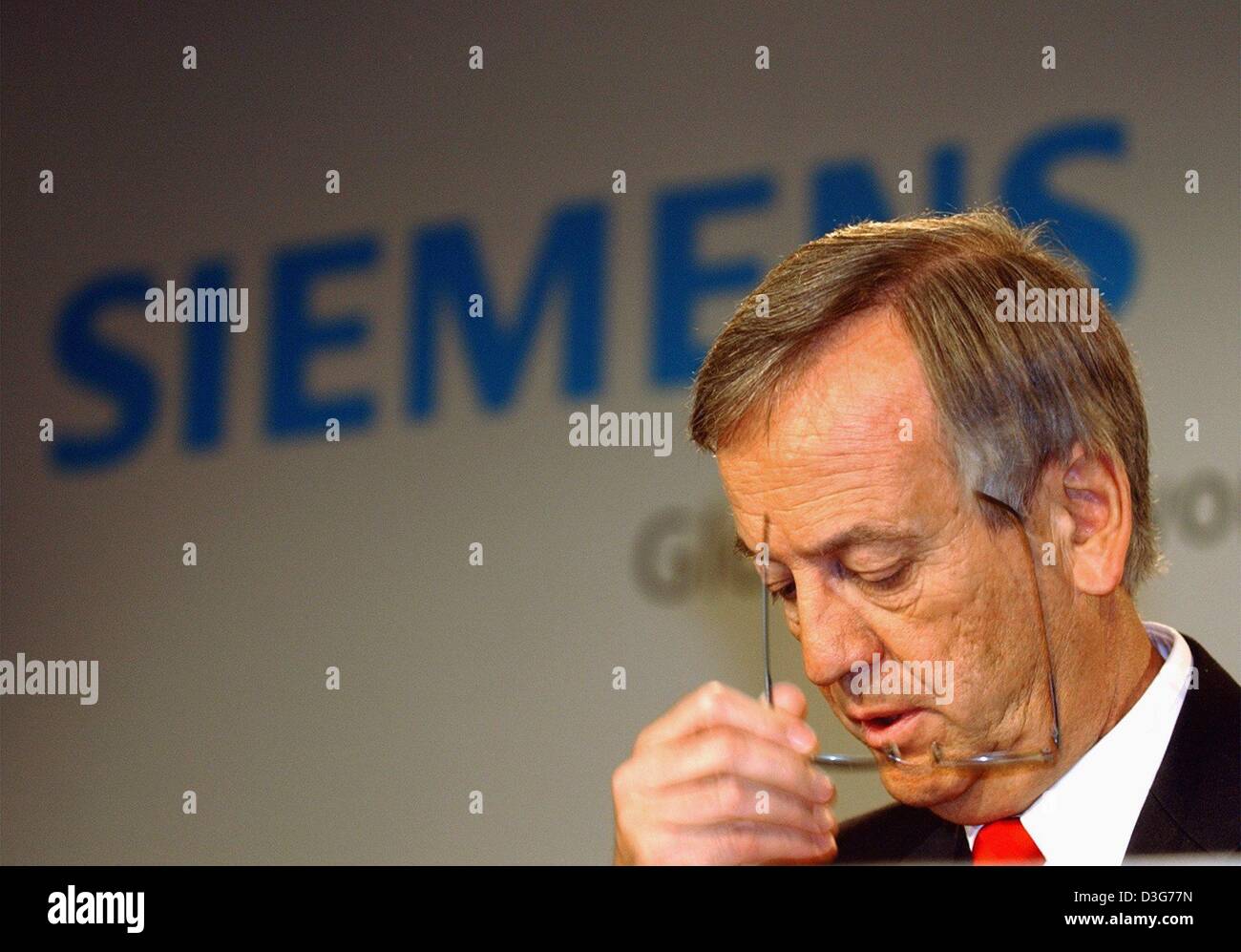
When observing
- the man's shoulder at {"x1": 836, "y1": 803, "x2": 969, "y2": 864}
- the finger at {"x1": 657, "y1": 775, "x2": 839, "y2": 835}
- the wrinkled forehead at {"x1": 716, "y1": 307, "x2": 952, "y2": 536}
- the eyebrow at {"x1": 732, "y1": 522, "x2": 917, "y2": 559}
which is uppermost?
the wrinkled forehead at {"x1": 716, "y1": 307, "x2": 952, "y2": 536}

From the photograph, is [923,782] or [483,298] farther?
[483,298]

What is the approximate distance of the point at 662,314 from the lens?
2.38 meters

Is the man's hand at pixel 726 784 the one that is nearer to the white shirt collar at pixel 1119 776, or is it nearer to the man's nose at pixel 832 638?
the man's nose at pixel 832 638

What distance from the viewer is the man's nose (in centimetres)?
173

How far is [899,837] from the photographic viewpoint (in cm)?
205

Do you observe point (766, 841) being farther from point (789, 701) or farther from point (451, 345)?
point (451, 345)

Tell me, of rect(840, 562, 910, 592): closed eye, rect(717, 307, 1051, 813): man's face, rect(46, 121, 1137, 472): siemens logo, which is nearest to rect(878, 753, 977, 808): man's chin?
rect(717, 307, 1051, 813): man's face

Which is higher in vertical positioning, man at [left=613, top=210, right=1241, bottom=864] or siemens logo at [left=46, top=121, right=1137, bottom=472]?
siemens logo at [left=46, top=121, right=1137, bottom=472]

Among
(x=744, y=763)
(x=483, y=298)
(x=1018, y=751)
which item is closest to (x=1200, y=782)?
(x=1018, y=751)

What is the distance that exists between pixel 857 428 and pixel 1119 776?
0.55m

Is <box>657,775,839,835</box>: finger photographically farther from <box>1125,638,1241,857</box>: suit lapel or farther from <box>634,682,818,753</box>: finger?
<box>1125,638,1241,857</box>: suit lapel

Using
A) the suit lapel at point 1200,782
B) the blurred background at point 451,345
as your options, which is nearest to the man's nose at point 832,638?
the suit lapel at point 1200,782

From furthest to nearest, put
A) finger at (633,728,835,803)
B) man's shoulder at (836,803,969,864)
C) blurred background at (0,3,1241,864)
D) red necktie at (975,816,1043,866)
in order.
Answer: blurred background at (0,3,1241,864) → man's shoulder at (836,803,969,864) → red necktie at (975,816,1043,866) → finger at (633,728,835,803)
